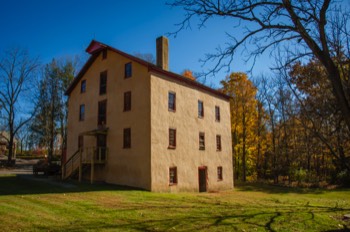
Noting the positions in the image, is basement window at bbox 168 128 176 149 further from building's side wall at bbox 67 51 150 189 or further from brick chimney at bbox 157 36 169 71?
brick chimney at bbox 157 36 169 71

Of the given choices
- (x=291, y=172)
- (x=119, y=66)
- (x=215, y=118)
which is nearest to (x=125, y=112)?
(x=119, y=66)

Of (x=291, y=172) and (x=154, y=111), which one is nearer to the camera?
(x=154, y=111)

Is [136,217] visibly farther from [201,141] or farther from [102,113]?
[201,141]

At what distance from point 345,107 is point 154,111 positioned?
1359 centimetres

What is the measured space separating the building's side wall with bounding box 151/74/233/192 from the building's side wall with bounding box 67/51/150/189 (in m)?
0.69

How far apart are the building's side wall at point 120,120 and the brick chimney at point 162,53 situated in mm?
3070

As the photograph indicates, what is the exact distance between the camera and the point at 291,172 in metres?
35.5

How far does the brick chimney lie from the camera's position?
2350cm

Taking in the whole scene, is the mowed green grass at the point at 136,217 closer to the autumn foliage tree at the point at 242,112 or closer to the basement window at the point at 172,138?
the basement window at the point at 172,138

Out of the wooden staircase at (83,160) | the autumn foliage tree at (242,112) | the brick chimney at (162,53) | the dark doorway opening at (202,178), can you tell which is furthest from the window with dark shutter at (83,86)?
the autumn foliage tree at (242,112)

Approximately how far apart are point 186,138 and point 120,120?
5.20m

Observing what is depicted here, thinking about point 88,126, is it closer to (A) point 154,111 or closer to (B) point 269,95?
(A) point 154,111

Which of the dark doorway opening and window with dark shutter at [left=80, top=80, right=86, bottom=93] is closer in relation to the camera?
the dark doorway opening

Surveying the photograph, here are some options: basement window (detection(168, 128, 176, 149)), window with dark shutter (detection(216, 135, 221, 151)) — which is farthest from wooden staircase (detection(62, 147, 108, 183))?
window with dark shutter (detection(216, 135, 221, 151))
